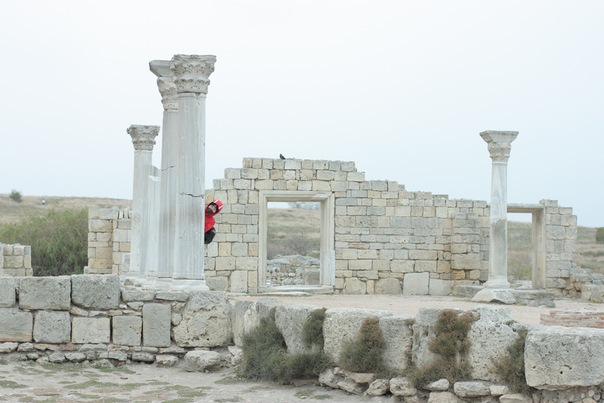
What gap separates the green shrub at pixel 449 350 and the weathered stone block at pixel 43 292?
499cm

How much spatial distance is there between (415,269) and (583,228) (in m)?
44.0

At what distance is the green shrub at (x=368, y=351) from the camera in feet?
29.1

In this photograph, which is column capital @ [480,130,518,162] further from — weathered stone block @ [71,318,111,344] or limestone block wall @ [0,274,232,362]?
weathered stone block @ [71,318,111,344]

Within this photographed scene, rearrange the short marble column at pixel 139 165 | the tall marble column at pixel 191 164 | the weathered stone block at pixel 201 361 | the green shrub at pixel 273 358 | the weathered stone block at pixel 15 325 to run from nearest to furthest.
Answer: the green shrub at pixel 273 358
the weathered stone block at pixel 201 361
the weathered stone block at pixel 15 325
the tall marble column at pixel 191 164
the short marble column at pixel 139 165

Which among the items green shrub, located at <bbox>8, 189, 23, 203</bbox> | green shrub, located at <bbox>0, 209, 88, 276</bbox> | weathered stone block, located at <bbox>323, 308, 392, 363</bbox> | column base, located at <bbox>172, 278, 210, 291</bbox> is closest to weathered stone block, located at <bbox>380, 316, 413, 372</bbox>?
weathered stone block, located at <bbox>323, 308, 392, 363</bbox>

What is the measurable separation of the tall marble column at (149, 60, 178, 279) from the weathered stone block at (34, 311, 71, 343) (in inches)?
59.7

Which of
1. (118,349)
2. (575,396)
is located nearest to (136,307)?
(118,349)

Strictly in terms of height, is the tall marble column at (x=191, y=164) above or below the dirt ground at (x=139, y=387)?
above

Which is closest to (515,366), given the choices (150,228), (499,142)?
(150,228)

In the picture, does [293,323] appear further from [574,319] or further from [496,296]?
[496,296]

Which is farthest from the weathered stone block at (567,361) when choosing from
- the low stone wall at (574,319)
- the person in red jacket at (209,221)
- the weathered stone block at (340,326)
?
the person in red jacket at (209,221)

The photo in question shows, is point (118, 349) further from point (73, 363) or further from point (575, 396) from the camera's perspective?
point (575, 396)

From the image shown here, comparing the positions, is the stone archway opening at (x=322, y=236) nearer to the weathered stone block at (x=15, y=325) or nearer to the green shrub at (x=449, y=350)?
the weathered stone block at (x=15, y=325)

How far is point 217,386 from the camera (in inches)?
387
